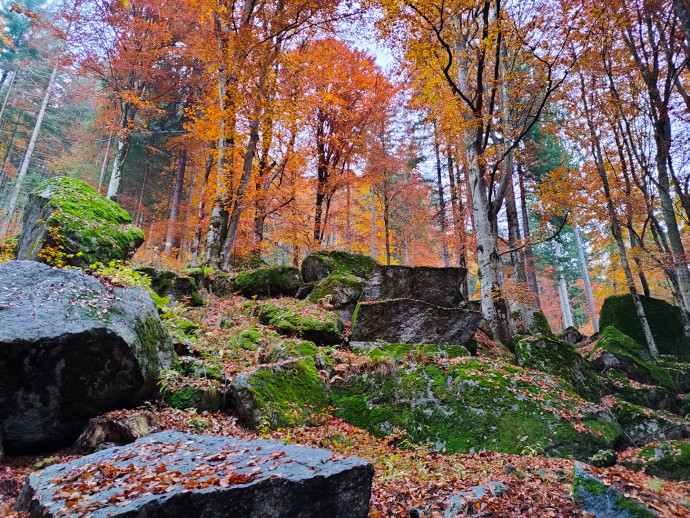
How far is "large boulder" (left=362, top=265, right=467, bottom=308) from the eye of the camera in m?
10.0

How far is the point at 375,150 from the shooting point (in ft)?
60.4

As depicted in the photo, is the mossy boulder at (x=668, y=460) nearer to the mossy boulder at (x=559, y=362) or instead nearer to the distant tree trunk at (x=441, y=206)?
the mossy boulder at (x=559, y=362)

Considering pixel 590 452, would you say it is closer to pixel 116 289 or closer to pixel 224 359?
pixel 224 359

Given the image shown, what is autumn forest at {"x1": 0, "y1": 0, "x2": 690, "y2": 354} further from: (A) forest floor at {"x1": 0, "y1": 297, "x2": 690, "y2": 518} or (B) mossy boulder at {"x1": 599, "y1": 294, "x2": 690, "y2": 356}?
(A) forest floor at {"x1": 0, "y1": 297, "x2": 690, "y2": 518}

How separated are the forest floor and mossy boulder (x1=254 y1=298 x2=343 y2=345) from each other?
1.95 m

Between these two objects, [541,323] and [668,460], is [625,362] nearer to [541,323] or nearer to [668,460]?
[541,323]

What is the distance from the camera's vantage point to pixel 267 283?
11523 millimetres

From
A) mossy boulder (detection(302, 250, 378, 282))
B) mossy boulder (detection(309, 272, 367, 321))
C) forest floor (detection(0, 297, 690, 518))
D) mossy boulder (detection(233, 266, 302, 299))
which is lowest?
forest floor (detection(0, 297, 690, 518))

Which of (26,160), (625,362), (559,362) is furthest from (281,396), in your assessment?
(26,160)

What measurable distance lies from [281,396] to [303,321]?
282cm

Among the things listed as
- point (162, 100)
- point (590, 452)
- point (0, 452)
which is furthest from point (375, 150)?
point (0, 452)

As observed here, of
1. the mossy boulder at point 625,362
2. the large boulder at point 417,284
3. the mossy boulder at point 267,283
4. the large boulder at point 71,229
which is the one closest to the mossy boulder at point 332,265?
the mossy boulder at point 267,283

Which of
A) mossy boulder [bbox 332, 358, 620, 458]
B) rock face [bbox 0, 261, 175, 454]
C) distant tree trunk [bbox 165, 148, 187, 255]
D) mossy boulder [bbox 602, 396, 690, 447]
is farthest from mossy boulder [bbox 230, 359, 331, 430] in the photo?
distant tree trunk [bbox 165, 148, 187, 255]

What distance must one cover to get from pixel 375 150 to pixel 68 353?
16593 millimetres
